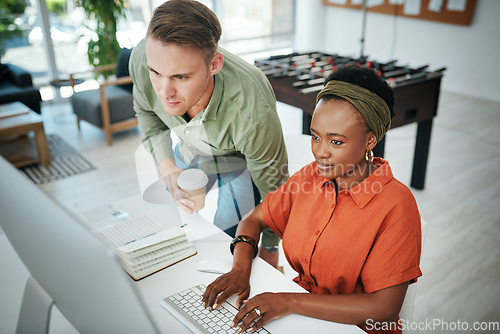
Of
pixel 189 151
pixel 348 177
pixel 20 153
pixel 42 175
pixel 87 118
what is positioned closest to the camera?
pixel 348 177

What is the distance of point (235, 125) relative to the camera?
1.54 m

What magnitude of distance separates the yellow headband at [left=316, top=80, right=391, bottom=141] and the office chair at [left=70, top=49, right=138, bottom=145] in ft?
10.0

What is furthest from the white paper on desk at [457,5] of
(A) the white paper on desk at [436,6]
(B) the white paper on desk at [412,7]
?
(B) the white paper on desk at [412,7]

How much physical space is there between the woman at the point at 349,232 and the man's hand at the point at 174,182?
312 mm

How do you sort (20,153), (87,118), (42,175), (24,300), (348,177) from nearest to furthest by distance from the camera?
(24,300)
(348,177)
(42,175)
(20,153)
(87,118)

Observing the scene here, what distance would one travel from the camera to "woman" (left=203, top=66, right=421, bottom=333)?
3.49 feet

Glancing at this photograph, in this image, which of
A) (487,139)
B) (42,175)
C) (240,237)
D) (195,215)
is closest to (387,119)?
(240,237)

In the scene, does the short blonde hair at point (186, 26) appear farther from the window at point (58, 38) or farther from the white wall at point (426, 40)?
the window at point (58, 38)

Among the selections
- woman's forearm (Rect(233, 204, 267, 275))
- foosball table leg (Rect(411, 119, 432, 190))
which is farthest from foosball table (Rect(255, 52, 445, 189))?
woman's forearm (Rect(233, 204, 267, 275))

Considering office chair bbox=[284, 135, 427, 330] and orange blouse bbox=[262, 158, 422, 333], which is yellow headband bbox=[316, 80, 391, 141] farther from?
office chair bbox=[284, 135, 427, 330]

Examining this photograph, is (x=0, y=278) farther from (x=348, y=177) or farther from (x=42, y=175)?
(x=42, y=175)

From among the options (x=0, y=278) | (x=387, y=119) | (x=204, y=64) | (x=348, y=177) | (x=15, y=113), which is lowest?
(x=15, y=113)

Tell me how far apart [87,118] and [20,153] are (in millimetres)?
637

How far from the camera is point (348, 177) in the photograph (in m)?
1.20
